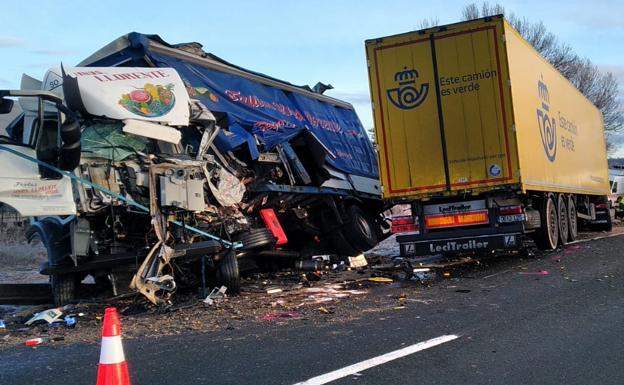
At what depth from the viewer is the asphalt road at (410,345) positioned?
4371mm

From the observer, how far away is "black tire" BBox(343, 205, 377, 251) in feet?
37.0

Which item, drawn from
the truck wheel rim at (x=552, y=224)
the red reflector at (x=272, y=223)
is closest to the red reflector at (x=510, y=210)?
the truck wheel rim at (x=552, y=224)

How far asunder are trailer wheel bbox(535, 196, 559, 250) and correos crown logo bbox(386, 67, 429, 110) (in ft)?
11.4

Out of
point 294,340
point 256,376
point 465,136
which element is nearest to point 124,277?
point 294,340

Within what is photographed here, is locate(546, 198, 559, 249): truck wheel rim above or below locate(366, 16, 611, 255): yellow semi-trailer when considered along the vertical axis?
below

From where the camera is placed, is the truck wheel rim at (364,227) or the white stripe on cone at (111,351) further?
the truck wheel rim at (364,227)

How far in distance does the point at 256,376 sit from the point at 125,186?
3.44m

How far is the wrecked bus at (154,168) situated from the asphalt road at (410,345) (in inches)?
66.9

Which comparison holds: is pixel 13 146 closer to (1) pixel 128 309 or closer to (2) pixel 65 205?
(2) pixel 65 205

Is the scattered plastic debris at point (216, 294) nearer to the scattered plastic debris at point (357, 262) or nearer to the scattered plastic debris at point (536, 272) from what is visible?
the scattered plastic debris at point (357, 262)

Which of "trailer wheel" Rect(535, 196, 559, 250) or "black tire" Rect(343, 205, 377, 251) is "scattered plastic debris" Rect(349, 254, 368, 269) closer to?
"black tire" Rect(343, 205, 377, 251)

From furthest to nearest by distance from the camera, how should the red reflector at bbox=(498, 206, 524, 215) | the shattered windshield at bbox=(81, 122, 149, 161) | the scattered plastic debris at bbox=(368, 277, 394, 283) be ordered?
the red reflector at bbox=(498, 206, 524, 215) < the scattered plastic debris at bbox=(368, 277, 394, 283) < the shattered windshield at bbox=(81, 122, 149, 161)

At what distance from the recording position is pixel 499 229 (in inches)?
392

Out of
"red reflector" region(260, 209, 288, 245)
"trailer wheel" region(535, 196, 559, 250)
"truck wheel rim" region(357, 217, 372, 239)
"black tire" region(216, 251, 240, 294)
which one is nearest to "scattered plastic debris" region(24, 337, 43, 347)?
"black tire" region(216, 251, 240, 294)
